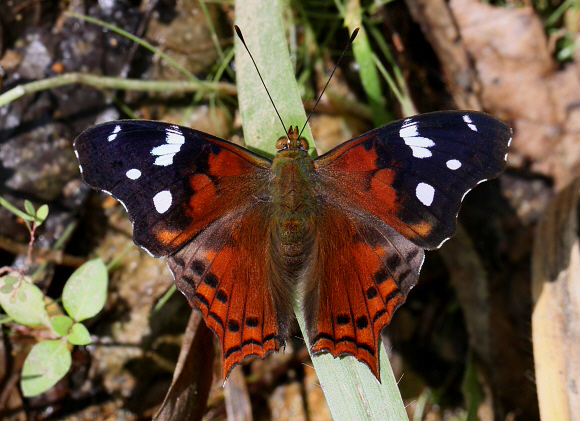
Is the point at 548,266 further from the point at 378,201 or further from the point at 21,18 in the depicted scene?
the point at 21,18

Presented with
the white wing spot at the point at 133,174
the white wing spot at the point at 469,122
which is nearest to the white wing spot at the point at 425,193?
the white wing spot at the point at 469,122

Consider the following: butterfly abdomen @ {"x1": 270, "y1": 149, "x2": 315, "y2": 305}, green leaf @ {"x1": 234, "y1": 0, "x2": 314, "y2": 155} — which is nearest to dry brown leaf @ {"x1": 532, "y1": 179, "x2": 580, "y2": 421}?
butterfly abdomen @ {"x1": 270, "y1": 149, "x2": 315, "y2": 305}

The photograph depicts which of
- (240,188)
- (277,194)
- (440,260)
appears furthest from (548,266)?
(240,188)

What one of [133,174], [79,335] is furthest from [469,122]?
[79,335]

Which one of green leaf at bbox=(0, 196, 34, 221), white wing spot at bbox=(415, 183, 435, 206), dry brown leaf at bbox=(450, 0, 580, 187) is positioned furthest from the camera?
dry brown leaf at bbox=(450, 0, 580, 187)

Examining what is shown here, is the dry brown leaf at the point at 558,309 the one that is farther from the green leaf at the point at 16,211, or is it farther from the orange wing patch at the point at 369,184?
the green leaf at the point at 16,211

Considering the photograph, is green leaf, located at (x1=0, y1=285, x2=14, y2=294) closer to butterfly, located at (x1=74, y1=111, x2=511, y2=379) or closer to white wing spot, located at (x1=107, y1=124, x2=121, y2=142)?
butterfly, located at (x1=74, y1=111, x2=511, y2=379)

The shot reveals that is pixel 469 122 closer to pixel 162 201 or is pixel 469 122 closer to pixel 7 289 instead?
pixel 162 201
